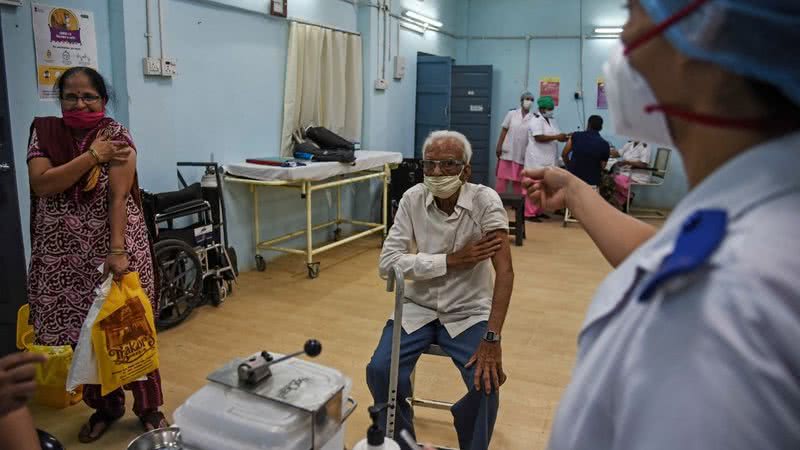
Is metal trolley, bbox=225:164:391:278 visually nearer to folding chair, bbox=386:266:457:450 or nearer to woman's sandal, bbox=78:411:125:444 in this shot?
woman's sandal, bbox=78:411:125:444

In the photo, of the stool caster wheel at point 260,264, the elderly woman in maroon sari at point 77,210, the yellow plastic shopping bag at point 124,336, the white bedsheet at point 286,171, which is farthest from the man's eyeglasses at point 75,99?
the stool caster wheel at point 260,264

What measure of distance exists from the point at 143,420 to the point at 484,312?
1426mm

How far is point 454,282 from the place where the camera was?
2105 millimetres

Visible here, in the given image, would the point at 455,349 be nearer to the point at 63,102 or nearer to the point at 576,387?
the point at 576,387

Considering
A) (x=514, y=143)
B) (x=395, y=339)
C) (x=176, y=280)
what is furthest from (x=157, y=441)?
(x=514, y=143)

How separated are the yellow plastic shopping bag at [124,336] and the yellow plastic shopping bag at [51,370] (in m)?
0.43

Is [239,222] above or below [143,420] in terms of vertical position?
above

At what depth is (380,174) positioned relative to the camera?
536cm

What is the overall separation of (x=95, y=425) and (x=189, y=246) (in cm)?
128

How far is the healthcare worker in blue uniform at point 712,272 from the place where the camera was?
487 mm

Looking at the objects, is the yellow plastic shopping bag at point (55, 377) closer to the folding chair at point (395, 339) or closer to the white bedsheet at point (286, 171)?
the folding chair at point (395, 339)

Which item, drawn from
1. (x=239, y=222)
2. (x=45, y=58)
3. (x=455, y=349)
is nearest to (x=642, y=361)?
Answer: (x=455, y=349)

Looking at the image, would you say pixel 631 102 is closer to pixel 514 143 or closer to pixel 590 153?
pixel 590 153

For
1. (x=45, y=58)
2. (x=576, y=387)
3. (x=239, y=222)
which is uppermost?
(x=45, y=58)
